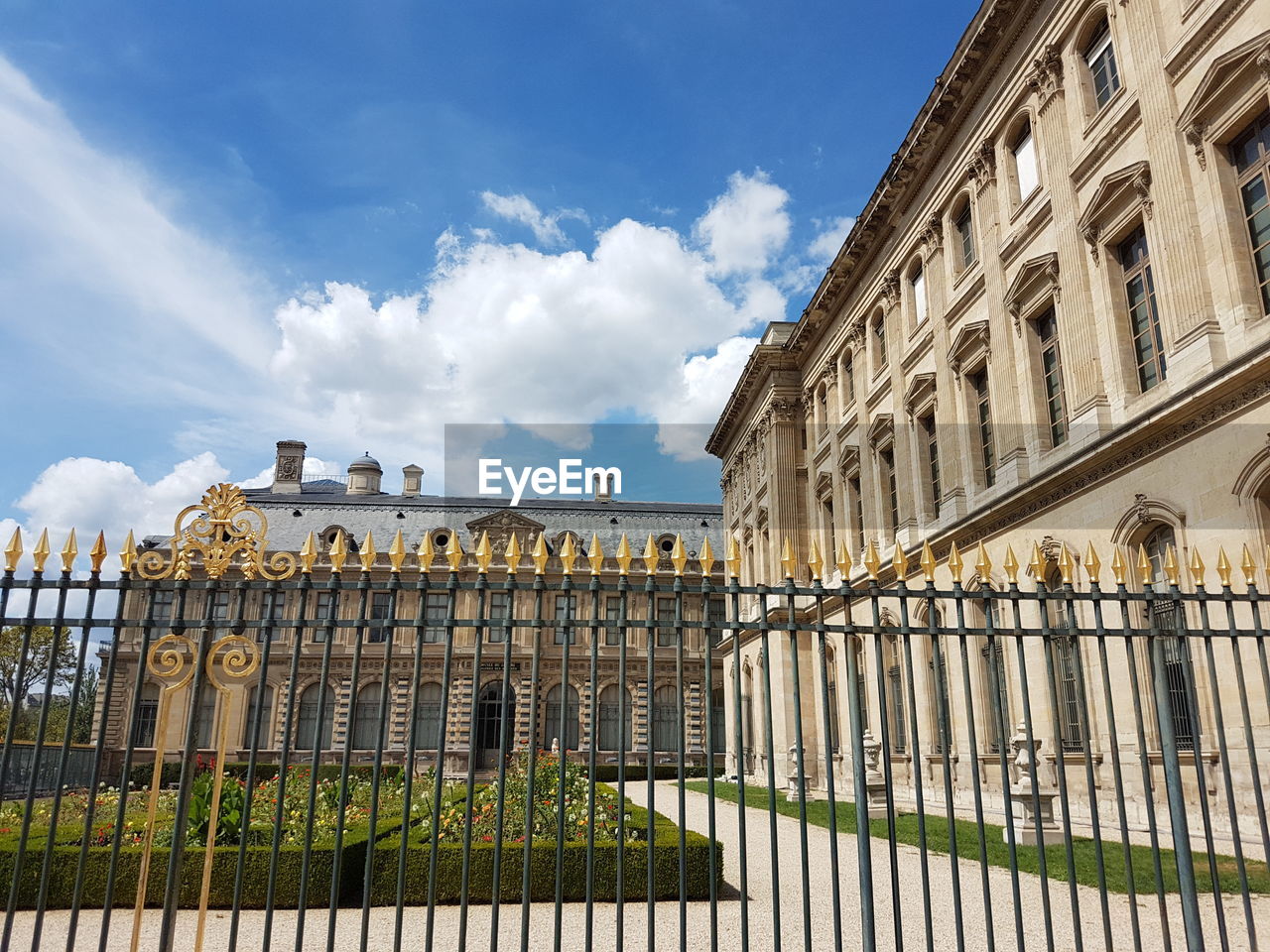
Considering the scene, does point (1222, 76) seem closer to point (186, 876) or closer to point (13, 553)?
point (13, 553)

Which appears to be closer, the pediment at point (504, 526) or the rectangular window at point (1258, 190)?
the rectangular window at point (1258, 190)

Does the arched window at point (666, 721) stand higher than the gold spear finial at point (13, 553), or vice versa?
the gold spear finial at point (13, 553)

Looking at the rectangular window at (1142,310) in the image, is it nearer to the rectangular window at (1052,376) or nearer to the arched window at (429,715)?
the rectangular window at (1052,376)

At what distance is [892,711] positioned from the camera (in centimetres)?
2198

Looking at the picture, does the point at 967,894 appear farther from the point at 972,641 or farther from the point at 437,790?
the point at 972,641

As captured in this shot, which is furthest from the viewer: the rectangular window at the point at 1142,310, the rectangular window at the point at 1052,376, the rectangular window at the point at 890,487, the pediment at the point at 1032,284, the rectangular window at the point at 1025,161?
the rectangular window at the point at 890,487

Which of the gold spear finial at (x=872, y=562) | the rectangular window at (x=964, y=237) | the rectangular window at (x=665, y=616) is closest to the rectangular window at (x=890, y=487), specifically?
the rectangular window at (x=964, y=237)

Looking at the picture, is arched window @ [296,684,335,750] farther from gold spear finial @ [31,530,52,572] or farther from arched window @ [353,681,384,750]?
gold spear finial @ [31,530,52,572]

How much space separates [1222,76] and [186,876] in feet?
51.1

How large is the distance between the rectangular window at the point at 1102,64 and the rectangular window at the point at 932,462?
25.6 feet

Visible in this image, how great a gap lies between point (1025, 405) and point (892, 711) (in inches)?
336

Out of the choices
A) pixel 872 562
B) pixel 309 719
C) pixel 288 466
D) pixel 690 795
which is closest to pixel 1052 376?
pixel 872 562

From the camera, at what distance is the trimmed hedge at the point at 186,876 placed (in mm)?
9336

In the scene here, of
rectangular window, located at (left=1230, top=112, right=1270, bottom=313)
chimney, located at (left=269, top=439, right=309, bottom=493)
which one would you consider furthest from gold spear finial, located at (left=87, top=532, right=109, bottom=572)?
chimney, located at (left=269, top=439, right=309, bottom=493)
